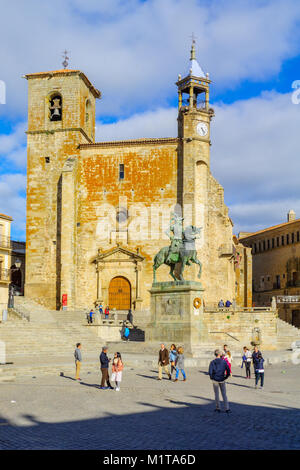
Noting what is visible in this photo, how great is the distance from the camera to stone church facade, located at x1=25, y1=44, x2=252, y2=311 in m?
39.9

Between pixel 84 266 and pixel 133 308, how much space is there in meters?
4.77

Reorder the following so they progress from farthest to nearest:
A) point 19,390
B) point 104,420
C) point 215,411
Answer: point 19,390, point 215,411, point 104,420

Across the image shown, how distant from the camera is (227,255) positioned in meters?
41.8

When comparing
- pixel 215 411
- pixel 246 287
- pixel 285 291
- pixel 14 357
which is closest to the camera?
pixel 215 411

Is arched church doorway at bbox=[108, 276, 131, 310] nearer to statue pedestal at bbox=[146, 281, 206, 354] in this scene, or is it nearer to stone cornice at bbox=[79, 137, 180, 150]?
stone cornice at bbox=[79, 137, 180, 150]

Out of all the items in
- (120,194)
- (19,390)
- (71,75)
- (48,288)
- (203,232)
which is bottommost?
(19,390)

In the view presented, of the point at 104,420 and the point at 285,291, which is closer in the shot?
the point at 104,420

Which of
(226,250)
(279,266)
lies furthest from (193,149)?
(279,266)

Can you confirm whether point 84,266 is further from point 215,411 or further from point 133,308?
point 215,411

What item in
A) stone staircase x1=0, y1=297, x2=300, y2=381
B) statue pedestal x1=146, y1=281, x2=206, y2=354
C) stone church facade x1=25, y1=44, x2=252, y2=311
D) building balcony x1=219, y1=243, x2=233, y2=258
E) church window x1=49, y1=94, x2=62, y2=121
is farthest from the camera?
church window x1=49, y1=94, x2=62, y2=121

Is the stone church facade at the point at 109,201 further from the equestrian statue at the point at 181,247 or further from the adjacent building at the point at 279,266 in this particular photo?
the adjacent building at the point at 279,266

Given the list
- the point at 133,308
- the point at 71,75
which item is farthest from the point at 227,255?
the point at 71,75

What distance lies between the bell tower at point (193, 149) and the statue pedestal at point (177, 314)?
11783mm

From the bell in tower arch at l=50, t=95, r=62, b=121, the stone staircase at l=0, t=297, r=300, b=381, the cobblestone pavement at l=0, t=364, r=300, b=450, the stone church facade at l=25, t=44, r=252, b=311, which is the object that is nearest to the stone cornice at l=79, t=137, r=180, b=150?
the stone church facade at l=25, t=44, r=252, b=311
